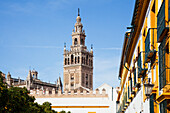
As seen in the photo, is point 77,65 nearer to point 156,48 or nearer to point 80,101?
point 80,101

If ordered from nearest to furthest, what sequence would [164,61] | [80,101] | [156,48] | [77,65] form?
[164,61]
[156,48]
[80,101]
[77,65]

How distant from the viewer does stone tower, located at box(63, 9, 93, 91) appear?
427 feet

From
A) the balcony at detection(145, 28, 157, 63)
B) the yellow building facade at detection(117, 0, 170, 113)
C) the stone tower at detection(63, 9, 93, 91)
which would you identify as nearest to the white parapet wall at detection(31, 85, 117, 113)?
the yellow building facade at detection(117, 0, 170, 113)

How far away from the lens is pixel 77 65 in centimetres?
13425

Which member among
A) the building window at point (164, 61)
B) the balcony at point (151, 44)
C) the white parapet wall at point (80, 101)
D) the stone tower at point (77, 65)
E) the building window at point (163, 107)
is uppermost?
the stone tower at point (77, 65)

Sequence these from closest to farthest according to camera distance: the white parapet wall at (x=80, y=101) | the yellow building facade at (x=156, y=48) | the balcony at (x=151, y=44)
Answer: the yellow building facade at (x=156, y=48)
the balcony at (x=151, y=44)
the white parapet wall at (x=80, y=101)

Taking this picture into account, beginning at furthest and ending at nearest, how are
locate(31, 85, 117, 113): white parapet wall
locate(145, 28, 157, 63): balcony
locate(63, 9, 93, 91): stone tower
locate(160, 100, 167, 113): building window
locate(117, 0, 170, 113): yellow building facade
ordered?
locate(63, 9, 93, 91): stone tower
locate(31, 85, 117, 113): white parapet wall
locate(145, 28, 157, 63): balcony
locate(160, 100, 167, 113): building window
locate(117, 0, 170, 113): yellow building facade

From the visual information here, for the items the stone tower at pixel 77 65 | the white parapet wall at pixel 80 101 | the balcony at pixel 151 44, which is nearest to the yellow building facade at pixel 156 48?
the balcony at pixel 151 44

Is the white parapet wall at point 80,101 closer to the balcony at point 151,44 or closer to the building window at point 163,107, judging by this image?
the balcony at point 151,44

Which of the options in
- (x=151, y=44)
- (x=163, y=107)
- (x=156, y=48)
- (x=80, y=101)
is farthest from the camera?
(x=80, y=101)

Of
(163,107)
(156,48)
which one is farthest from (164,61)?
(156,48)

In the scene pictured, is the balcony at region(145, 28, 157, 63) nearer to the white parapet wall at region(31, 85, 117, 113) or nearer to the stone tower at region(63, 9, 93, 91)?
the white parapet wall at region(31, 85, 117, 113)

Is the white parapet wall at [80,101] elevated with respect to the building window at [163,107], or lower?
elevated

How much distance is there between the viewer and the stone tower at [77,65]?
130250mm
